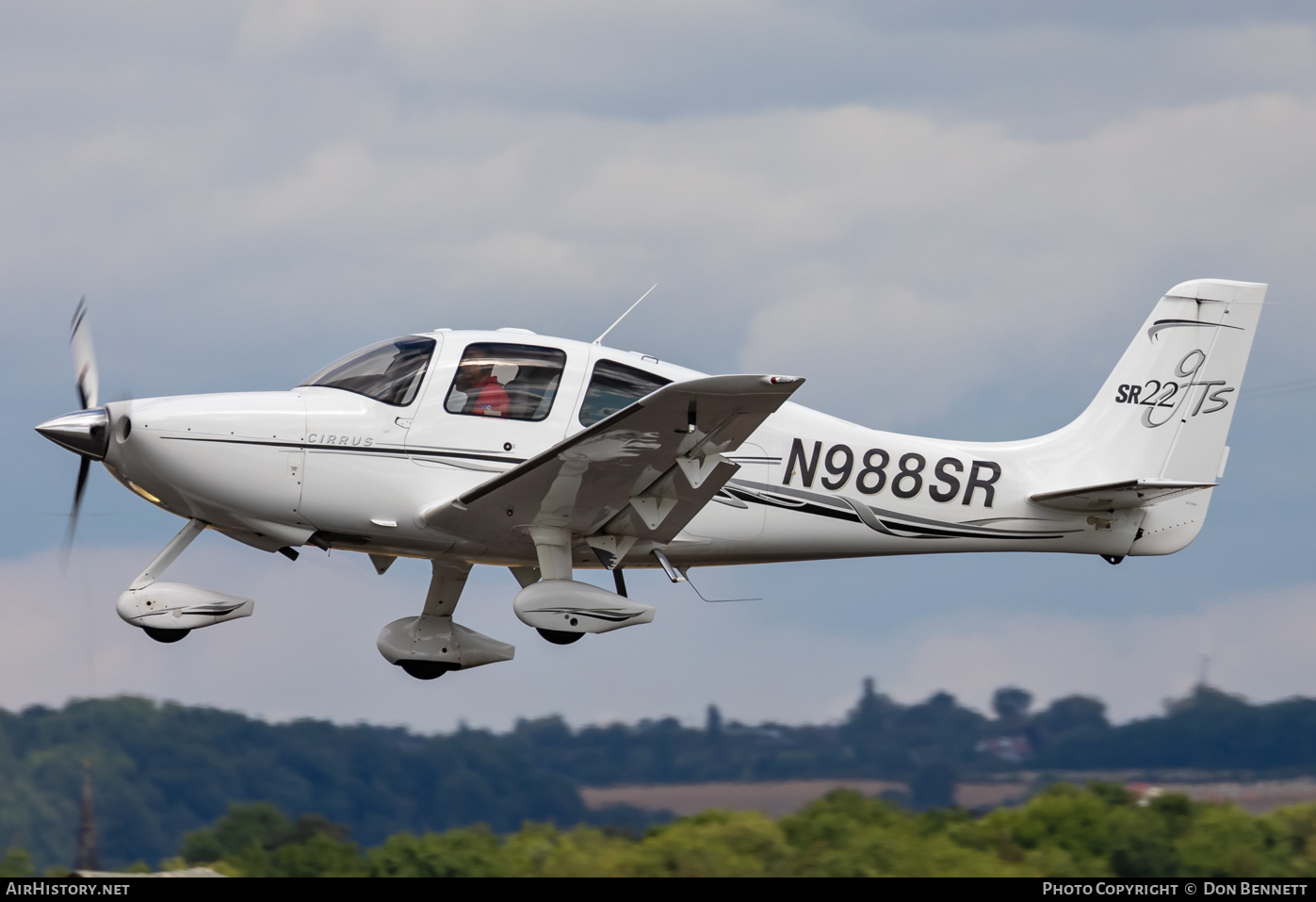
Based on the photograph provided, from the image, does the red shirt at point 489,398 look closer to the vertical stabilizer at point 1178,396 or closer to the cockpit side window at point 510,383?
the cockpit side window at point 510,383

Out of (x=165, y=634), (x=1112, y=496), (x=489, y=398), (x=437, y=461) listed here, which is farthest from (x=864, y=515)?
(x=165, y=634)

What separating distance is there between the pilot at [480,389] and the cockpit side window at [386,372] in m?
0.30

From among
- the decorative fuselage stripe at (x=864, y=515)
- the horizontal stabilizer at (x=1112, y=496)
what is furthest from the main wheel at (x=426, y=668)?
the horizontal stabilizer at (x=1112, y=496)

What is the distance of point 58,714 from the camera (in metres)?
18.4

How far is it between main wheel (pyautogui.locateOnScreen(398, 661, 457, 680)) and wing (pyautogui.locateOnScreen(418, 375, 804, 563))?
1.60 metres

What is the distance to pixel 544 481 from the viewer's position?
32.7 feet

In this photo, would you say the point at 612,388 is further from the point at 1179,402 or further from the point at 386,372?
the point at 1179,402

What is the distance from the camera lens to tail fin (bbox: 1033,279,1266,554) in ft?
40.8

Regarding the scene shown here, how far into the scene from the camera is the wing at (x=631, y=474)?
8.94 m

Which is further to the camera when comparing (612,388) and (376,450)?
(612,388)

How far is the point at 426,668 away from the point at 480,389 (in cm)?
281
